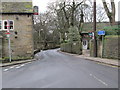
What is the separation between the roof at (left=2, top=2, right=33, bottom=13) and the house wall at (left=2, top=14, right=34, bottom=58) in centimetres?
70

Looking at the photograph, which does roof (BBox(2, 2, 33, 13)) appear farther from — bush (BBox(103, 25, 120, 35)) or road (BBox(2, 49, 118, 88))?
road (BBox(2, 49, 118, 88))

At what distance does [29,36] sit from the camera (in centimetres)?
1975

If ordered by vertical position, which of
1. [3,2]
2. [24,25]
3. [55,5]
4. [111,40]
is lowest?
[111,40]

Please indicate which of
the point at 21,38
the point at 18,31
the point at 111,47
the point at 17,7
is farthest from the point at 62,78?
the point at 17,7

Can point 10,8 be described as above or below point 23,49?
above

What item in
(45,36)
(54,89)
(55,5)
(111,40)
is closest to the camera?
(54,89)

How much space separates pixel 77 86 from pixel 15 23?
16.3 meters

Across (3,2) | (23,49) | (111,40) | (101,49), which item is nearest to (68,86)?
(111,40)

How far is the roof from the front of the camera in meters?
19.7

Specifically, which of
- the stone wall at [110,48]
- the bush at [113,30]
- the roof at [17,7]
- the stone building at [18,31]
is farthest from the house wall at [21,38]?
the bush at [113,30]

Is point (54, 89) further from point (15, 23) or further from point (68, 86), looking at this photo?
point (15, 23)

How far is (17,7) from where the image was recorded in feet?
67.1

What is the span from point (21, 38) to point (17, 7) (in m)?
4.75

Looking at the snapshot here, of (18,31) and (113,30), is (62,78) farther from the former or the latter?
(18,31)
